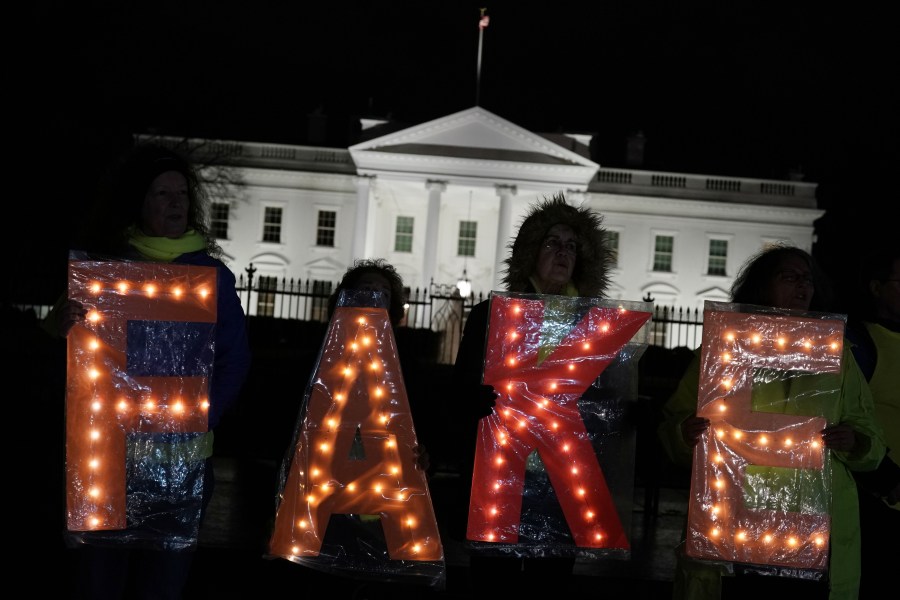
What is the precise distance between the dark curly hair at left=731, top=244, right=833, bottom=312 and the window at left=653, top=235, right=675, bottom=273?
1584 inches

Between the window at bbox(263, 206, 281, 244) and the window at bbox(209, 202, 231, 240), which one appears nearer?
the window at bbox(209, 202, 231, 240)

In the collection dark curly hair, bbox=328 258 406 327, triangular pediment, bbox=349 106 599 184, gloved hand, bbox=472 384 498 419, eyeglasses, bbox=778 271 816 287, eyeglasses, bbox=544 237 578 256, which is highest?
triangular pediment, bbox=349 106 599 184

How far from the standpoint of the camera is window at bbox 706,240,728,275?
43469 millimetres

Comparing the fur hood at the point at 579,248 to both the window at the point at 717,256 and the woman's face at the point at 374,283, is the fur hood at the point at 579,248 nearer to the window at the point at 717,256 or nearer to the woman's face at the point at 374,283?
the woman's face at the point at 374,283

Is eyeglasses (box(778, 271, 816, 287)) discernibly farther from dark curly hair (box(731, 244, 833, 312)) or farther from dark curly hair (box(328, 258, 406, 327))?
dark curly hair (box(328, 258, 406, 327))

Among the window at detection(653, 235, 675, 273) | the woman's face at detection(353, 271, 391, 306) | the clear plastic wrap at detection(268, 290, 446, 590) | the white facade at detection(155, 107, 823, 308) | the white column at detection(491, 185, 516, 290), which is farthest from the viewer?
the window at detection(653, 235, 675, 273)

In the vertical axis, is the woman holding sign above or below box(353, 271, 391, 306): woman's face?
below

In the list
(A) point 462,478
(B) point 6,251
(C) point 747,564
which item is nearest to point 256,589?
(A) point 462,478

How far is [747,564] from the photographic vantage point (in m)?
3.50

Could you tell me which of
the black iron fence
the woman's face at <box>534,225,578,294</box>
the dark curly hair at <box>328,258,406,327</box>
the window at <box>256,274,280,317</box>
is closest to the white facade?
the black iron fence

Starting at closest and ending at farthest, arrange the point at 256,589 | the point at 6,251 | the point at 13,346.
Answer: the point at 256,589
the point at 13,346
the point at 6,251

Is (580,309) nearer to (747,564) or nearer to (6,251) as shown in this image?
(747,564)

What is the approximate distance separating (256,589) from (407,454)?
2.57 metres

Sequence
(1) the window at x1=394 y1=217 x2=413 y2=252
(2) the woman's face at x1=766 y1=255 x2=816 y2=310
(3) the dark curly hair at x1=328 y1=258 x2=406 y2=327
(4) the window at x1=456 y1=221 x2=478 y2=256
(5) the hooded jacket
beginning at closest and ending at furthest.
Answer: (5) the hooded jacket < (2) the woman's face at x1=766 y1=255 x2=816 y2=310 < (3) the dark curly hair at x1=328 y1=258 x2=406 y2=327 < (4) the window at x1=456 y1=221 x2=478 y2=256 < (1) the window at x1=394 y1=217 x2=413 y2=252
